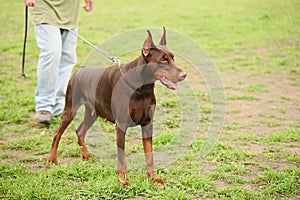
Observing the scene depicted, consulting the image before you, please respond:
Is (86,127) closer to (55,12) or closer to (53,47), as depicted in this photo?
(53,47)

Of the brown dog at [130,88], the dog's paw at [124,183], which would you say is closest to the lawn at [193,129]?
the dog's paw at [124,183]

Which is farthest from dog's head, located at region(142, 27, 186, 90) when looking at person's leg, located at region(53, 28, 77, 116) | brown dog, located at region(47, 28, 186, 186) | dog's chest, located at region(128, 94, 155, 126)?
person's leg, located at region(53, 28, 77, 116)

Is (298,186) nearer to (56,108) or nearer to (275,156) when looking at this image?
(275,156)

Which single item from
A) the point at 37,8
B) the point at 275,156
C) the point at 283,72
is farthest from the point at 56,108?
the point at 283,72

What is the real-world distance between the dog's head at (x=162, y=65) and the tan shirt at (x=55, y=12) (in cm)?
220

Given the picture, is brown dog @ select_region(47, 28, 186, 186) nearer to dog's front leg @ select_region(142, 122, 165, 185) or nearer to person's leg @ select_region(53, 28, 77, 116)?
dog's front leg @ select_region(142, 122, 165, 185)

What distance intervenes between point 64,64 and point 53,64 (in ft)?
1.45

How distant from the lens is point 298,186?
428 cm

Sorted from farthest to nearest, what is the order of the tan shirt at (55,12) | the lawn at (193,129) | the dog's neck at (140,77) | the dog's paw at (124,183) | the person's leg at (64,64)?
1. the person's leg at (64,64)
2. the tan shirt at (55,12)
3. the lawn at (193,129)
4. the dog's paw at (124,183)
5. the dog's neck at (140,77)

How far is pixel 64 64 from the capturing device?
6.25m

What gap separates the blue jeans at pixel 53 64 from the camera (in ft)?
18.6

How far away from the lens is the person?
5.64 metres

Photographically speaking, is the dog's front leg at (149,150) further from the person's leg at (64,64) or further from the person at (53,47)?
the person's leg at (64,64)

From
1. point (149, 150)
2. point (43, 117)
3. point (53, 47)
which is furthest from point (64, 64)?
point (149, 150)
